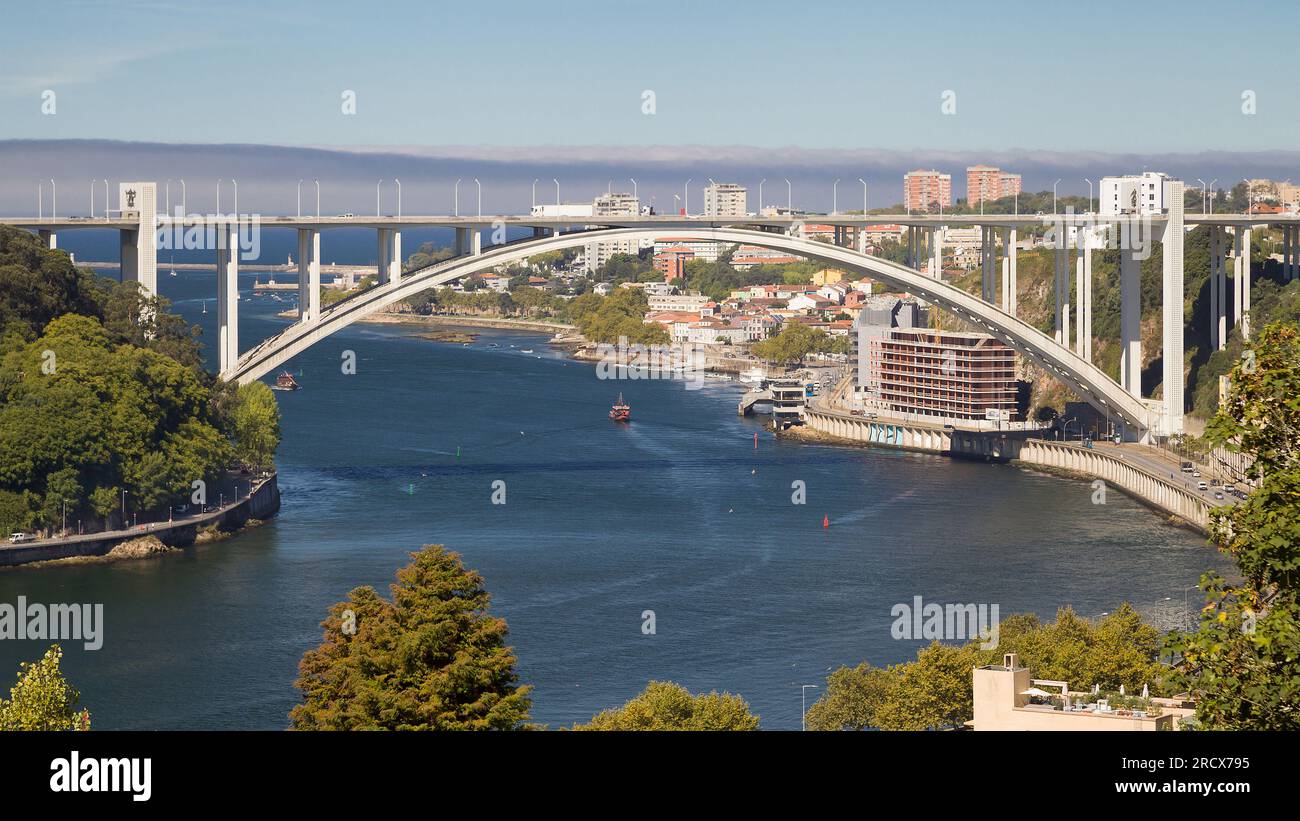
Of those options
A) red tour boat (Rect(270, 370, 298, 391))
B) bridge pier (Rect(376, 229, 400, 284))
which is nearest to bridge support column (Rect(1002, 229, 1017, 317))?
bridge pier (Rect(376, 229, 400, 284))

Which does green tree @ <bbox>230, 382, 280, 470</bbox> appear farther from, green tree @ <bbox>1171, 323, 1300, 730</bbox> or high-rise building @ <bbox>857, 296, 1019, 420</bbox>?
green tree @ <bbox>1171, 323, 1300, 730</bbox>

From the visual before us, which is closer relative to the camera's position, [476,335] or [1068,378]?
[1068,378]

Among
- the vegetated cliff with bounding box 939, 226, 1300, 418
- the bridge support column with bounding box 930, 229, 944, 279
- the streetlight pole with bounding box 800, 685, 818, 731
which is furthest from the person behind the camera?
the vegetated cliff with bounding box 939, 226, 1300, 418

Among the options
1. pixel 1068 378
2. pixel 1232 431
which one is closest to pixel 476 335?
pixel 1068 378

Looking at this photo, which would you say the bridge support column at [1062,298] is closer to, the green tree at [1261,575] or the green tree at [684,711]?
the green tree at [684,711]

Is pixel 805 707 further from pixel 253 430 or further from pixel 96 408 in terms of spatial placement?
pixel 253 430
